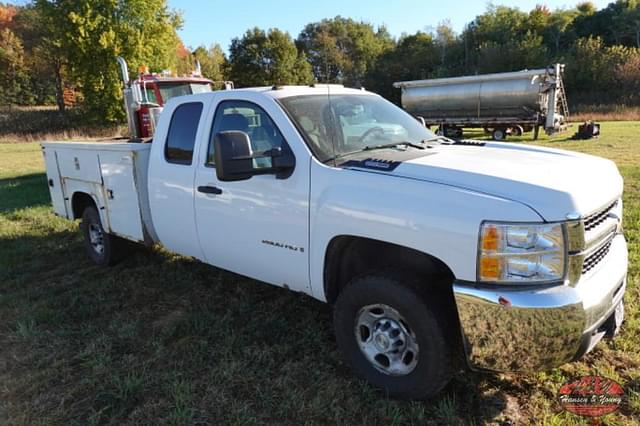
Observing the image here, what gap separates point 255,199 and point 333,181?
2.38 feet

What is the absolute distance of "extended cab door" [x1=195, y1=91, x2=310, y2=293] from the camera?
10.2 ft

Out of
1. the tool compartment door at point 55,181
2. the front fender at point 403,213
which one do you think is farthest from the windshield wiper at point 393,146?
the tool compartment door at point 55,181

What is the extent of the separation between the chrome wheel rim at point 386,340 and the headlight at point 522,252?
0.66 metres

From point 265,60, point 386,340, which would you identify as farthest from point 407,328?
point 265,60

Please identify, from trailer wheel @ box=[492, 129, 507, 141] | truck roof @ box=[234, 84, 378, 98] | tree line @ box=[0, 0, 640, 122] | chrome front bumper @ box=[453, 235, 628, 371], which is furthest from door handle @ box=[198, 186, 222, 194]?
tree line @ box=[0, 0, 640, 122]

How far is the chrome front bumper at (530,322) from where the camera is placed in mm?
2225

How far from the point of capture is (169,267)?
5.39 m

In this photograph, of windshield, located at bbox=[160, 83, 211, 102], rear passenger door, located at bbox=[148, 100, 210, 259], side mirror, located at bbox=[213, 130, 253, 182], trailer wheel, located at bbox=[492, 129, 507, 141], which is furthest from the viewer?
trailer wheel, located at bbox=[492, 129, 507, 141]

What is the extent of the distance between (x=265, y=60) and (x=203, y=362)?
5254 centimetres

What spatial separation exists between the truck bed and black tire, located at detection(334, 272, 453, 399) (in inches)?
99.3

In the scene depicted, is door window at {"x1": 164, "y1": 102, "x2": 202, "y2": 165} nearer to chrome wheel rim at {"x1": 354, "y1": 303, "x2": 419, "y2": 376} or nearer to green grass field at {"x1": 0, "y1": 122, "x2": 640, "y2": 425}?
green grass field at {"x1": 0, "y1": 122, "x2": 640, "y2": 425}

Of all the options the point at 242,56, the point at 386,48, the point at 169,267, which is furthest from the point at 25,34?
the point at 169,267

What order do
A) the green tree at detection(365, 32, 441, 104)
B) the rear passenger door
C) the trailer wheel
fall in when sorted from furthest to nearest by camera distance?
the green tree at detection(365, 32, 441, 104), the trailer wheel, the rear passenger door

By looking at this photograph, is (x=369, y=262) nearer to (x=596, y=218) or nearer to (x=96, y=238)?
(x=596, y=218)
